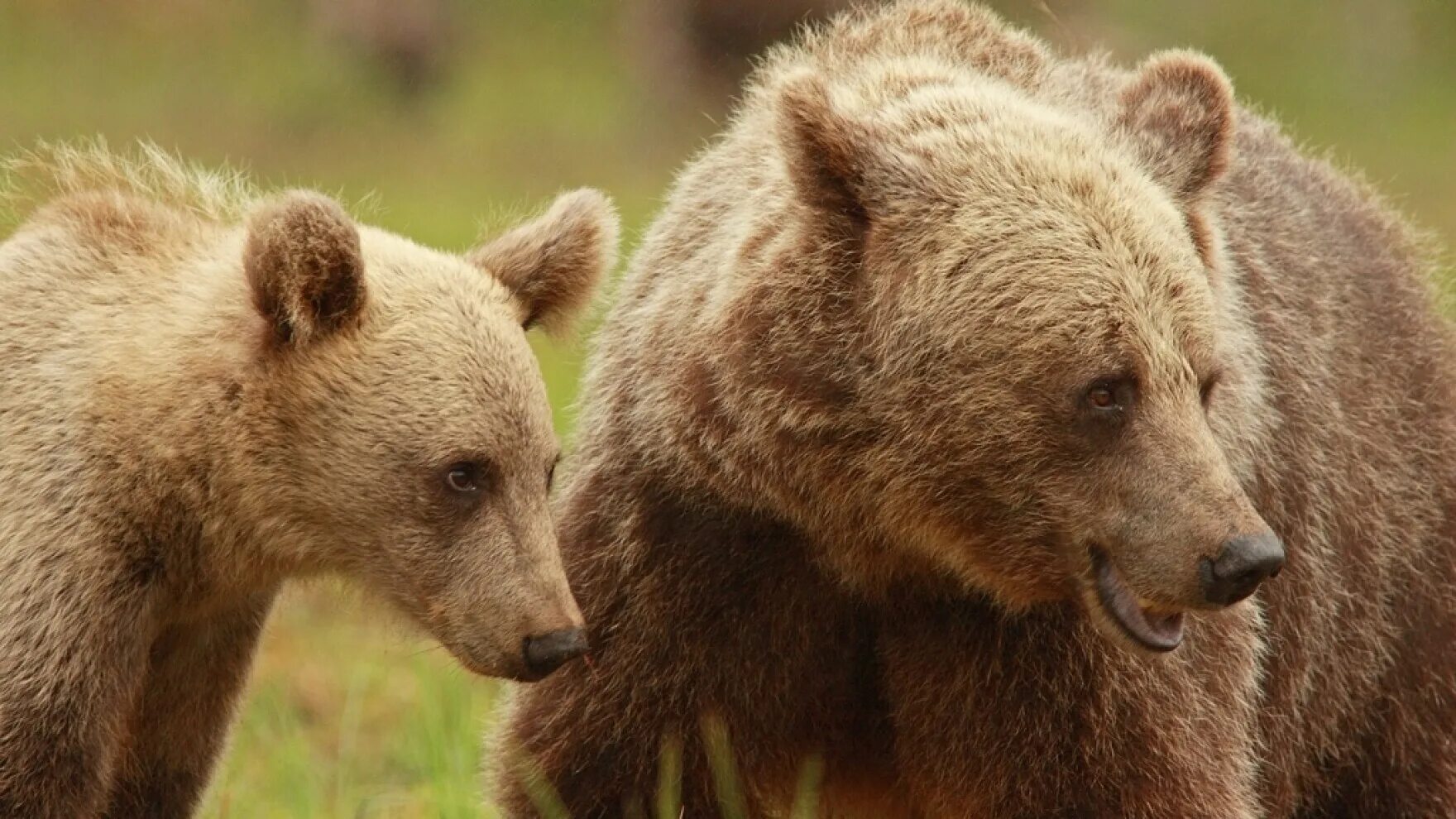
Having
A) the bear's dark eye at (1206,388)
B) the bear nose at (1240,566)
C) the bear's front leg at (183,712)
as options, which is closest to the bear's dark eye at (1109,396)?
the bear's dark eye at (1206,388)

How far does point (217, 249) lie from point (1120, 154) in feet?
7.54

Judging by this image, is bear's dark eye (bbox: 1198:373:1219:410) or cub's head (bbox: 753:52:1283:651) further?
bear's dark eye (bbox: 1198:373:1219:410)

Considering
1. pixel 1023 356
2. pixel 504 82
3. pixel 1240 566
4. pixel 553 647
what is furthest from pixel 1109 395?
pixel 504 82

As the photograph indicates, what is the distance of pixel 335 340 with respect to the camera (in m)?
5.54

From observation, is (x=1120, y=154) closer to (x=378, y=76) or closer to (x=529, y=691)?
(x=529, y=691)

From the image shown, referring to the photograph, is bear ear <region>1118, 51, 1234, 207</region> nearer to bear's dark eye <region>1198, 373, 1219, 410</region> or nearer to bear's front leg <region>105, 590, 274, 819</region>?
bear's dark eye <region>1198, 373, 1219, 410</region>

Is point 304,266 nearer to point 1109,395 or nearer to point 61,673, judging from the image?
point 61,673

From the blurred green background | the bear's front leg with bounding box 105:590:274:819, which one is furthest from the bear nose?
the blurred green background

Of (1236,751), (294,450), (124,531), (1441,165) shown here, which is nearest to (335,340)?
(294,450)

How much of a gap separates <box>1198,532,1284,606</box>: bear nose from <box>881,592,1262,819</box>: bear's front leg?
2.11 feet

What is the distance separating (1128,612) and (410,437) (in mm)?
1703

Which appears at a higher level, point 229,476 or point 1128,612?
point 229,476

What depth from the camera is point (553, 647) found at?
17.2 ft

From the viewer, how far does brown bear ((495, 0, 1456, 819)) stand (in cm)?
505
